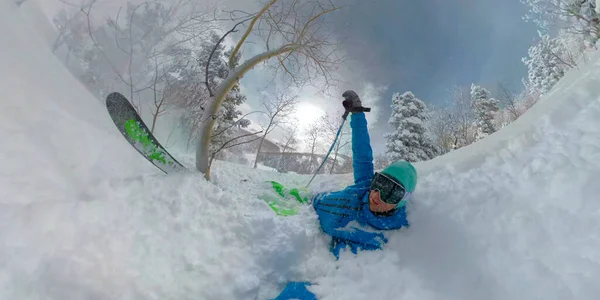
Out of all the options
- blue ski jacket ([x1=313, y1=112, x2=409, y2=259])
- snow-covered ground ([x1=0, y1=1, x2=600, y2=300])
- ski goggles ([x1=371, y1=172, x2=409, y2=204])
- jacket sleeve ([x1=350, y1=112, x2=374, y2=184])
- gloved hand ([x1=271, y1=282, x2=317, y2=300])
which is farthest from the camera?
jacket sleeve ([x1=350, y1=112, x2=374, y2=184])

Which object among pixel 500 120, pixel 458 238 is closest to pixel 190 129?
pixel 458 238

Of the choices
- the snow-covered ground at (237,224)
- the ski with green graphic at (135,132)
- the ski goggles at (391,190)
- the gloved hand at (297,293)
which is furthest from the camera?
the ski with green graphic at (135,132)

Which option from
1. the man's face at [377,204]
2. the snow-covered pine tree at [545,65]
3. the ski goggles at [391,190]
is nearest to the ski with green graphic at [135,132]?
the man's face at [377,204]

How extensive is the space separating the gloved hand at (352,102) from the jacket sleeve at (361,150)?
2.6 inches

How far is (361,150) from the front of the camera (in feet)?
10.5

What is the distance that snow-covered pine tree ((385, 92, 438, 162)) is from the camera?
17938 mm

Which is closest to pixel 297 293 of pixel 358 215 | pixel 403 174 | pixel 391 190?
→ pixel 358 215

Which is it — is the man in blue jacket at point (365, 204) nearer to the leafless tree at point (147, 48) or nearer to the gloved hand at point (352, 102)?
the gloved hand at point (352, 102)

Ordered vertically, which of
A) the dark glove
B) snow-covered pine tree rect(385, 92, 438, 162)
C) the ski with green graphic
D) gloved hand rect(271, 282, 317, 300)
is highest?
snow-covered pine tree rect(385, 92, 438, 162)

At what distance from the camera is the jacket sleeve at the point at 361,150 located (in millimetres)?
3113

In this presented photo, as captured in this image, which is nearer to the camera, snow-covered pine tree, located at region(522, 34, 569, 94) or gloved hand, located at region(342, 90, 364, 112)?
gloved hand, located at region(342, 90, 364, 112)

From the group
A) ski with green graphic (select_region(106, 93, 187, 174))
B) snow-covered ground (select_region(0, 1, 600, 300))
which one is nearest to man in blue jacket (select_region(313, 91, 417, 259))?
snow-covered ground (select_region(0, 1, 600, 300))

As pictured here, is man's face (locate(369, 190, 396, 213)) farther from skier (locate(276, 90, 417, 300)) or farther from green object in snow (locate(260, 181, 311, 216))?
green object in snow (locate(260, 181, 311, 216))

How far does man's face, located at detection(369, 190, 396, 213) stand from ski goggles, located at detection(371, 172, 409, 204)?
0.12 feet
